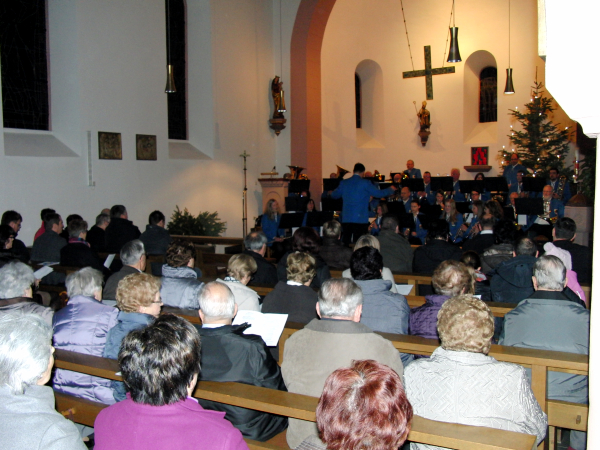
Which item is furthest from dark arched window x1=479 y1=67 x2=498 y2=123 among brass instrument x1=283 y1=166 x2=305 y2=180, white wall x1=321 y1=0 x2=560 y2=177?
brass instrument x1=283 y1=166 x2=305 y2=180

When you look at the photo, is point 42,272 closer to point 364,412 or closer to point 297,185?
point 364,412

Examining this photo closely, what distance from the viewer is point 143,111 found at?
10.7m

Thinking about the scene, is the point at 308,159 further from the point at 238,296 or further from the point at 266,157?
the point at 238,296

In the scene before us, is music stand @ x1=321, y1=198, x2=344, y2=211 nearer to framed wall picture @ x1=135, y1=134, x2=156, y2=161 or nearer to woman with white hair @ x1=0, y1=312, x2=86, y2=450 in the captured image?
framed wall picture @ x1=135, y1=134, x2=156, y2=161

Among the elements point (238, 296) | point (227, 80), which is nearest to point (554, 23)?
point (238, 296)

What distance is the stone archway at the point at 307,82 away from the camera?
13.0 m

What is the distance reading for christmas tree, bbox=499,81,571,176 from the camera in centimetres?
1249

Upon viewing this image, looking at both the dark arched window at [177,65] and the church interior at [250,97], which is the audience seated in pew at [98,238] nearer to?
the church interior at [250,97]

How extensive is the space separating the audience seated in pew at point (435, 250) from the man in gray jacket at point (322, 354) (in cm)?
301

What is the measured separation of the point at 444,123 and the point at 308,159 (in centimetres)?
422

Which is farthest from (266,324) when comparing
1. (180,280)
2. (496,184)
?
(496,184)

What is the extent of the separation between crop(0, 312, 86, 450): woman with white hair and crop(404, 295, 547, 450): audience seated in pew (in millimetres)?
1297

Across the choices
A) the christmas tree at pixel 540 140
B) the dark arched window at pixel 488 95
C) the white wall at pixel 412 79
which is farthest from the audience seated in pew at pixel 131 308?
the dark arched window at pixel 488 95

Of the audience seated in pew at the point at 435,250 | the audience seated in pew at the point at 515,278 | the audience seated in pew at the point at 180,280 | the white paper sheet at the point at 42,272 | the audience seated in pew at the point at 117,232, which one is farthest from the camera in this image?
the audience seated in pew at the point at 117,232
